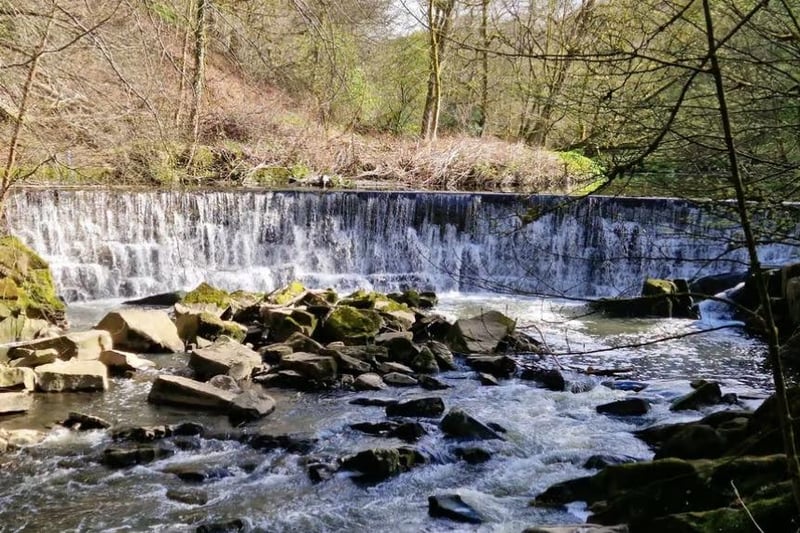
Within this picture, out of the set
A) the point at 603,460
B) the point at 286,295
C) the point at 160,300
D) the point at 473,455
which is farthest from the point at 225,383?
the point at 160,300

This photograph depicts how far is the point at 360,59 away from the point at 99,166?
4.30 metres

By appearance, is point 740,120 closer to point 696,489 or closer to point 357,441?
point 696,489

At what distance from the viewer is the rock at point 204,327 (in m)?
9.45

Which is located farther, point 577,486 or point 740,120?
point 577,486

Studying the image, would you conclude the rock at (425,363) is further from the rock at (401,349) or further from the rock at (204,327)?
the rock at (204,327)

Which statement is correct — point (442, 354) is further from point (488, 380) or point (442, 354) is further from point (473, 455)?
point (473, 455)

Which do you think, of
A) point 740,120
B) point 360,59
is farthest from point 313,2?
point 740,120

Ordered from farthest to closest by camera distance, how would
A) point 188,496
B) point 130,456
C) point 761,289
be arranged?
1. point 130,456
2. point 188,496
3. point 761,289

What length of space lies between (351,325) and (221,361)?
1.94 meters

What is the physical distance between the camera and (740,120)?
429 centimetres

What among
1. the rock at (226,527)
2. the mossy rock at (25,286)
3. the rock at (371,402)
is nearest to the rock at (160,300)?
the mossy rock at (25,286)

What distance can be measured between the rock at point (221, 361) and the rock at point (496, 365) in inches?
89.5

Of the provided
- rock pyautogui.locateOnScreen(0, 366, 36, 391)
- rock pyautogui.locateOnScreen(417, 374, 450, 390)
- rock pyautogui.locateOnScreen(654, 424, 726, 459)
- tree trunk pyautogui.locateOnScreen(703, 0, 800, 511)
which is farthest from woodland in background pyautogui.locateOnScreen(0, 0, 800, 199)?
rock pyautogui.locateOnScreen(417, 374, 450, 390)

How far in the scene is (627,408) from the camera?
6.92 meters
